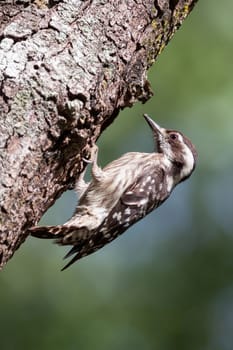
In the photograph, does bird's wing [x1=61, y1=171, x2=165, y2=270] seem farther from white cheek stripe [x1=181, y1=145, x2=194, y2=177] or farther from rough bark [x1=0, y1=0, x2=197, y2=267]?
rough bark [x1=0, y1=0, x2=197, y2=267]

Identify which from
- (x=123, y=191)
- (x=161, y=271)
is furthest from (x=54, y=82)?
(x=161, y=271)

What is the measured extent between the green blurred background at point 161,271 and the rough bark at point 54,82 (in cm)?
470

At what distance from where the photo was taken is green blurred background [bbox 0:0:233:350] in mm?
9539

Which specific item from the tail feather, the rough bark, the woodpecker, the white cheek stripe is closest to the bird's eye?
the woodpecker

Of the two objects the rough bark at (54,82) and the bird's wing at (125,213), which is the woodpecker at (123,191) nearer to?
the bird's wing at (125,213)

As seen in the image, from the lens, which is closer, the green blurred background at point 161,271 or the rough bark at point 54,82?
the rough bark at point 54,82

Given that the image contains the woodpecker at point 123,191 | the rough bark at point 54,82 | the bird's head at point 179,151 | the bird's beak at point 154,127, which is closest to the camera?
the rough bark at point 54,82

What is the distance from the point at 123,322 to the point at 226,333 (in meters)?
1.83

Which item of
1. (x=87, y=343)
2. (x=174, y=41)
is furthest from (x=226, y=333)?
(x=174, y=41)

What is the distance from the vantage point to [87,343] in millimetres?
10414

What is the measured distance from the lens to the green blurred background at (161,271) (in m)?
9.54

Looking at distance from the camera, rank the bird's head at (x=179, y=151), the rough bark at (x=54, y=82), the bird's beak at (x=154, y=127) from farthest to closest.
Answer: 1. the bird's beak at (x=154, y=127)
2. the bird's head at (x=179, y=151)
3. the rough bark at (x=54, y=82)

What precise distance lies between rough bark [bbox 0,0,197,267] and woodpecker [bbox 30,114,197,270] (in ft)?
2.97

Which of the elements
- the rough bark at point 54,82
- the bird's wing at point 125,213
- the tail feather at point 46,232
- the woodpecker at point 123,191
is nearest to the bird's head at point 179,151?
the woodpecker at point 123,191
